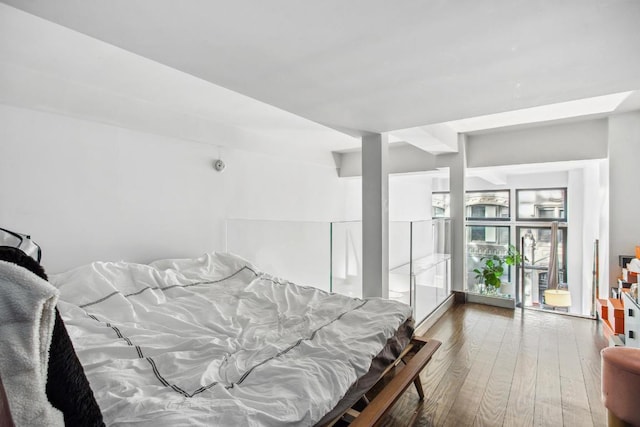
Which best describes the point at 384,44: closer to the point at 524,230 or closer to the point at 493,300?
the point at 493,300

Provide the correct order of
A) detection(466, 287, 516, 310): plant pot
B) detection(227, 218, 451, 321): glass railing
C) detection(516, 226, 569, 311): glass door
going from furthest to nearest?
detection(516, 226, 569, 311): glass door → detection(466, 287, 516, 310): plant pot → detection(227, 218, 451, 321): glass railing

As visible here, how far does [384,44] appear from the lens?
49.9 inches

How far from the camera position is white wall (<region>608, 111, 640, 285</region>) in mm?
3113

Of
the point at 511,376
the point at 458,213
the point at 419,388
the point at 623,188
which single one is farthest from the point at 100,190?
the point at 623,188

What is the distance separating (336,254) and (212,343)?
1730 mm

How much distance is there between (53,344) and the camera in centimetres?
65

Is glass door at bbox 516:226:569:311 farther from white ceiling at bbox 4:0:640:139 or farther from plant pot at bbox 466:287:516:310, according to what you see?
white ceiling at bbox 4:0:640:139

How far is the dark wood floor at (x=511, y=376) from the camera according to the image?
6.00 feet

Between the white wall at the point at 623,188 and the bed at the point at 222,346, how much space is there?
2.57 meters

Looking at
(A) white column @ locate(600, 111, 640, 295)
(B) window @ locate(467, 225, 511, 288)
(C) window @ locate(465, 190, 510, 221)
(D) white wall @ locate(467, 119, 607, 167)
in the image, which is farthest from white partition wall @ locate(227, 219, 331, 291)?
(C) window @ locate(465, 190, 510, 221)

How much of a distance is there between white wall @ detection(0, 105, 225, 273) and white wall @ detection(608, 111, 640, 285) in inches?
159

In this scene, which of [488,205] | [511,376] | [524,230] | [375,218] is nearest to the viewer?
[511,376]

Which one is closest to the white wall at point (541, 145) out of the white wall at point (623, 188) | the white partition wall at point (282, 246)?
the white wall at point (623, 188)

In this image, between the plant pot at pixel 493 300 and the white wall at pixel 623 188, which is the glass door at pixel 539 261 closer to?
the plant pot at pixel 493 300
